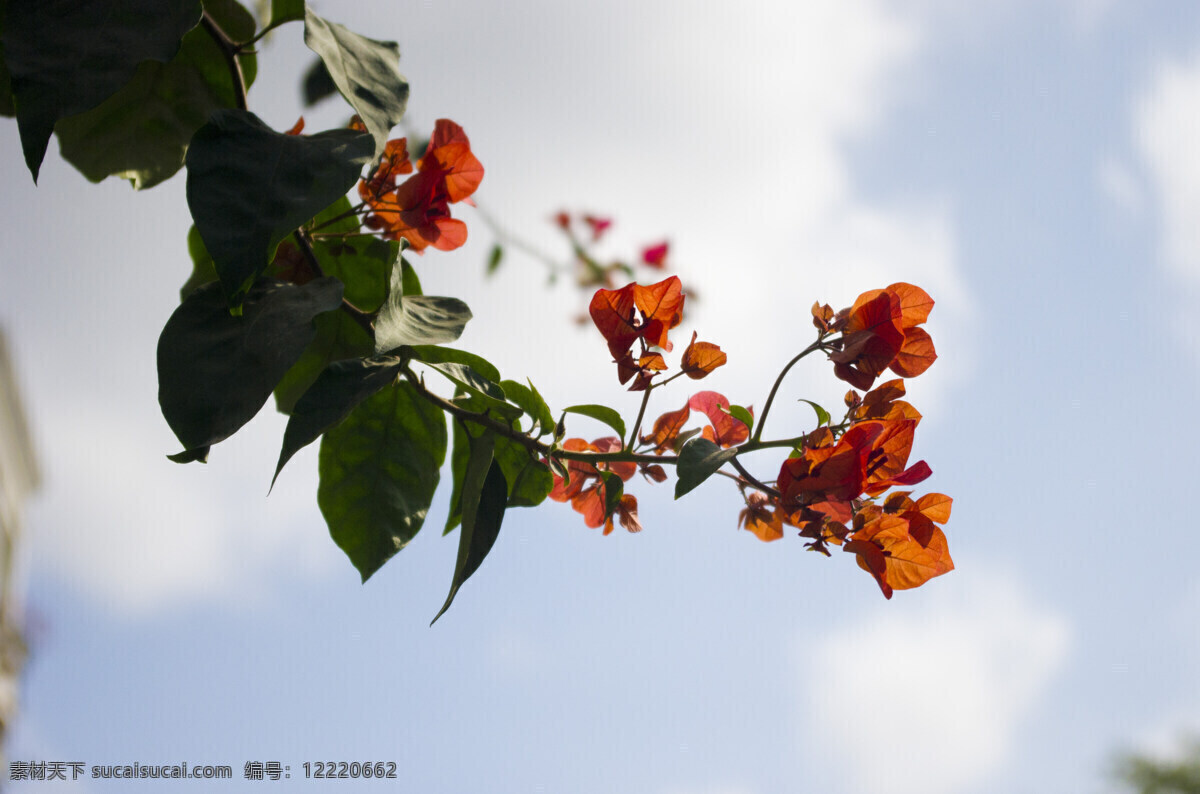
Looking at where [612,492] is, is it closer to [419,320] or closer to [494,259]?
[419,320]

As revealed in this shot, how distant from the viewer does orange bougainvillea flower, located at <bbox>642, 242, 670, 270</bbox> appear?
1093 mm

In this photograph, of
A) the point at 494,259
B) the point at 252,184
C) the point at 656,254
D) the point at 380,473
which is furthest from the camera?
the point at 656,254

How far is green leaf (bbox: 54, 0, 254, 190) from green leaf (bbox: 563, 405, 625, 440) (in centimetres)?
21

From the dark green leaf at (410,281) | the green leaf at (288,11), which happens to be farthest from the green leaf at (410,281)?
the green leaf at (288,11)

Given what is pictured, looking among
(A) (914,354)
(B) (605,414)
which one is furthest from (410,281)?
(A) (914,354)

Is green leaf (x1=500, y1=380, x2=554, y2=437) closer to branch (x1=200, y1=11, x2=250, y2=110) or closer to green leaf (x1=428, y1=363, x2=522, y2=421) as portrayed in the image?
green leaf (x1=428, y1=363, x2=522, y2=421)

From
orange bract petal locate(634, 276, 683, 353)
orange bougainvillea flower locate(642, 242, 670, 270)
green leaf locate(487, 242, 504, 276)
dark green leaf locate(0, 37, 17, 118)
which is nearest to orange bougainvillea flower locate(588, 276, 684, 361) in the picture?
orange bract petal locate(634, 276, 683, 353)

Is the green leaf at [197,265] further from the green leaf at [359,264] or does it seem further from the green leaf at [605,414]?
the green leaf at [605,414]

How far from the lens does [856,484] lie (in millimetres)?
283

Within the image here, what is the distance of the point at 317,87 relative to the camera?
1.34 ft

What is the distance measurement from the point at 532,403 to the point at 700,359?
7cm

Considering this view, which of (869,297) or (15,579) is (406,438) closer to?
(869,297)

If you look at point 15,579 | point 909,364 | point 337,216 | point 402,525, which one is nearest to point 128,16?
point 337,216

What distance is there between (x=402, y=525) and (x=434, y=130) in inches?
7.1
